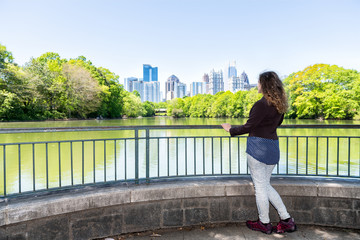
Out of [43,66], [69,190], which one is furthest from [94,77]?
[69,190]

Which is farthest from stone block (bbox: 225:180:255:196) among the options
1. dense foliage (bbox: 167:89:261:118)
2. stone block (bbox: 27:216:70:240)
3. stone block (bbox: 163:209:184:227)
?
dense foliage (bbox: 167:89:261:118)

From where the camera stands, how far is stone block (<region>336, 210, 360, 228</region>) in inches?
127

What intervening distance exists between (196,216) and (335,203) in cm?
170

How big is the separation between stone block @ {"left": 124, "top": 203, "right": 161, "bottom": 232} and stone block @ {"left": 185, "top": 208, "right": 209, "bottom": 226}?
356 mm

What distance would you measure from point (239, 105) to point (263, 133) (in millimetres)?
77810

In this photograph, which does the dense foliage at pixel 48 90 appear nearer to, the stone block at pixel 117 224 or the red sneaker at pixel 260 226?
the stone block at pixel 117 224

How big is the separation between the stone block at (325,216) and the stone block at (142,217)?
193 centimetres

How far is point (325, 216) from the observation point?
3.30 metres

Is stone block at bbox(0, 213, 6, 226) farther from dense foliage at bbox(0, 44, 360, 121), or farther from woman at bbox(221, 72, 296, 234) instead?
dense foliage at bbox(0, 44, 360, 121)

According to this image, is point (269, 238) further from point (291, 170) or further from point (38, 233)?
point (291, 170)

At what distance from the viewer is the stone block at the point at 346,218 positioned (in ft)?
10.6

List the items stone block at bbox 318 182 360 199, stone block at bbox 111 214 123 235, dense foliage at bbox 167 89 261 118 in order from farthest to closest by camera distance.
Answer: dense foliage at bbox 167 89 261 118, stone block at bbox 318 182 360 199, stone block at bbox 111 214 123 235

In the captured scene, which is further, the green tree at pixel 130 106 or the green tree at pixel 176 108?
the green tree at pixel 176 108

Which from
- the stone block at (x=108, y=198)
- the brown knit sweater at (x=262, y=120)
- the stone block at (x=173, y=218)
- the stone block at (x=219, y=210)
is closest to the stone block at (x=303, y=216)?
the stone block at (x=219, y=210)
